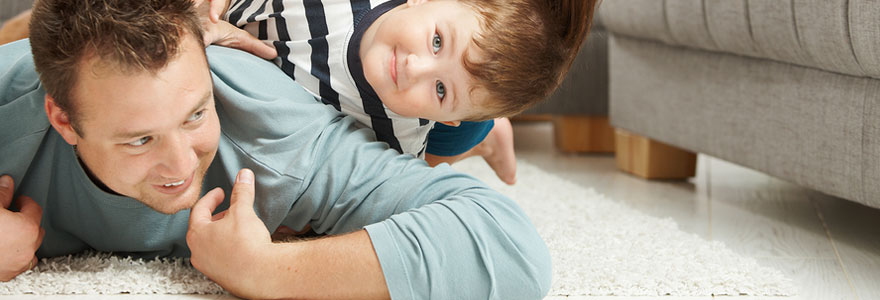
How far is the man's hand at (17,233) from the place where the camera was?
0.81 metres

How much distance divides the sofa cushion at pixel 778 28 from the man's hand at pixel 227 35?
23.7 inches

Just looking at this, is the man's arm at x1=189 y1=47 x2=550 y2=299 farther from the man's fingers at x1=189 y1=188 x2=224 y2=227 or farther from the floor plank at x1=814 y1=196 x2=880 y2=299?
the floor plank at x1=814 y1=196 x2=880 y2=299

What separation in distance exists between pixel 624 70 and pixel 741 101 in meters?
0.36

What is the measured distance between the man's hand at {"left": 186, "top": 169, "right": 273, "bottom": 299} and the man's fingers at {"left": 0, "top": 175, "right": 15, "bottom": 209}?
0.19 metres

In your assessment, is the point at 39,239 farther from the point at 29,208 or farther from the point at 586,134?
the point at 586,134

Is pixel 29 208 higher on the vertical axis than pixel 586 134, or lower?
higher

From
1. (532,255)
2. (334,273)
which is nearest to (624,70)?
(532,255)

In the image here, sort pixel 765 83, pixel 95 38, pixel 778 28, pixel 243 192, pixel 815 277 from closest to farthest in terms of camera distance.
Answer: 1. pixel 95 38
2. pixel 243 192
3. pixel 815 277
4. pixel 778 28
5. pixel 765 83

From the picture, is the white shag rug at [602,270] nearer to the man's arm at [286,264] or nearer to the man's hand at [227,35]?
the man's arm at [286,264]

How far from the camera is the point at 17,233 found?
818mm

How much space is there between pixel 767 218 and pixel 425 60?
2.04ft

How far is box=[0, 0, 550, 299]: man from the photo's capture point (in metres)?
0.70

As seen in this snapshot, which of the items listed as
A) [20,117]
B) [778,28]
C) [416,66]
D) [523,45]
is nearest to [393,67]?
[416,66]

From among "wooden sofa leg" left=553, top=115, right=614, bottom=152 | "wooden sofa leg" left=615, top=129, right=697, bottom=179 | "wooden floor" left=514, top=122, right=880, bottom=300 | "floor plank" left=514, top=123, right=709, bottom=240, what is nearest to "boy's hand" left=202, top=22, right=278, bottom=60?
"wooden floor" left=514, top=122, right=880, bottom=300
